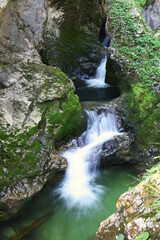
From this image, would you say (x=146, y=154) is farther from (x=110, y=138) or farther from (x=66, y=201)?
(x=66, y=201)

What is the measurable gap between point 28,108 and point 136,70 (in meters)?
3.29

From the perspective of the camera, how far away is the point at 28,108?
4867 mm

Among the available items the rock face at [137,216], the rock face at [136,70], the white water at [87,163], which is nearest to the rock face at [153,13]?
the rock face at [136,70]

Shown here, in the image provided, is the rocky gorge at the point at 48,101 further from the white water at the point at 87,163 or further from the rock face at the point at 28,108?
the white water at the point at 87,163

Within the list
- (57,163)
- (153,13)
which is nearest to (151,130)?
(57,163)

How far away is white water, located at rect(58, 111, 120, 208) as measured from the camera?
4.87 m

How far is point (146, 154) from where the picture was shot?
556cm

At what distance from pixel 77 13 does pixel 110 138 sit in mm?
5695

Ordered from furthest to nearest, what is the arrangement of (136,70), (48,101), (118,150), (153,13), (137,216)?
(153,13)
(136,70)
(118,150)
(48,101)
(137,216)

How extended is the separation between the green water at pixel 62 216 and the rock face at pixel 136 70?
1494 mm

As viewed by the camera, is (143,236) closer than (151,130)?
Yes

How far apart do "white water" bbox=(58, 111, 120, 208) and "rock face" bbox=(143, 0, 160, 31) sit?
25.2 ft

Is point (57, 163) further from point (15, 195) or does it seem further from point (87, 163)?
point (15, 195)

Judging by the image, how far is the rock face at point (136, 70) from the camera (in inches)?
220
